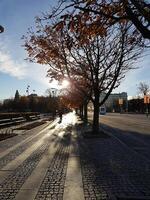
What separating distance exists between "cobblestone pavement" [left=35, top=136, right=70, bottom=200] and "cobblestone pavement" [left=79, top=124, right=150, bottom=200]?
1.81ft

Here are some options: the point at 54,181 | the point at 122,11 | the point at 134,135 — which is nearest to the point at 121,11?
the point at 122,11

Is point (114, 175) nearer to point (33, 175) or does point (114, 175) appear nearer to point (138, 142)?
point (33, 175)

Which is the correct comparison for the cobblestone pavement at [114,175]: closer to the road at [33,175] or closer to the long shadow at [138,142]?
the road at [33,175]

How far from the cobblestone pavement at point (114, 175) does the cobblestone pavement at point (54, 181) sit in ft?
1.81

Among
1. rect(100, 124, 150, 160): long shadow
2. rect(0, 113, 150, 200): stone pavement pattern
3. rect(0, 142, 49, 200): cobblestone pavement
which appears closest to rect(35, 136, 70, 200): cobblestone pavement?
rect(0, 113, 150, 200): stone pavement pattern

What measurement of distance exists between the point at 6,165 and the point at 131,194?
16.3 feet

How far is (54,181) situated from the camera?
27.3 ft

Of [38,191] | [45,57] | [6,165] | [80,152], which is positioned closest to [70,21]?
[38,191]

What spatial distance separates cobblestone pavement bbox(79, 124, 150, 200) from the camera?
718 centimetres

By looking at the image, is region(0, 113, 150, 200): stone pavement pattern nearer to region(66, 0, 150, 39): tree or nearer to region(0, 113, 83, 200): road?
region(0, 113, 83, 200): road

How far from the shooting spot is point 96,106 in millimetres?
24453

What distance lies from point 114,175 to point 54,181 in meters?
1.64

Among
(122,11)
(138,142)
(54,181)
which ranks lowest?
(54,181)

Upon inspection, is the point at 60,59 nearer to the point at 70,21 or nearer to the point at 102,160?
the point at 102,160
